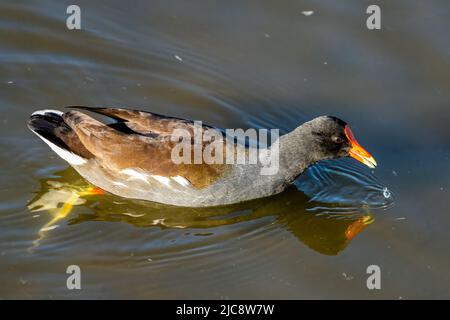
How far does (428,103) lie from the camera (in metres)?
8.91

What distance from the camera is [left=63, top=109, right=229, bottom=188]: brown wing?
7273 mm

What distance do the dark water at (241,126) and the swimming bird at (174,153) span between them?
0.75 feet

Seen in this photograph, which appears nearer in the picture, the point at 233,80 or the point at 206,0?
the point at 233,80

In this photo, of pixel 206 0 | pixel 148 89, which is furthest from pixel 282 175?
pixel 206 0

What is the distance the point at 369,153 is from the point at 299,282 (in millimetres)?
2039

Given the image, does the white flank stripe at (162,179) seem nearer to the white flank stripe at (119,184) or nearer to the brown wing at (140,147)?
the brown wing at (140,147)

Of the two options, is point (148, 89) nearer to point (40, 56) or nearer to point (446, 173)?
point (40, 56)

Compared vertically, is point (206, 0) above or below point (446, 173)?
above

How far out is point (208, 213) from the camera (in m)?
7.54

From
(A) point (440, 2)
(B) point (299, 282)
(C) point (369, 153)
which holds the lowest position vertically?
(B) point (299, 282)


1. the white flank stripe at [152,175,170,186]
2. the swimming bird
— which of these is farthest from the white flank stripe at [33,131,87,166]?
the white flank stripe at [152,175,170,186]

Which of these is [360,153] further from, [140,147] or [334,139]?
[140,147]

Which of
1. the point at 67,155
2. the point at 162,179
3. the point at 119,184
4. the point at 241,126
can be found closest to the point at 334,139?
the point at 241,126

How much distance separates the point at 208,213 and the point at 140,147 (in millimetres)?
964
